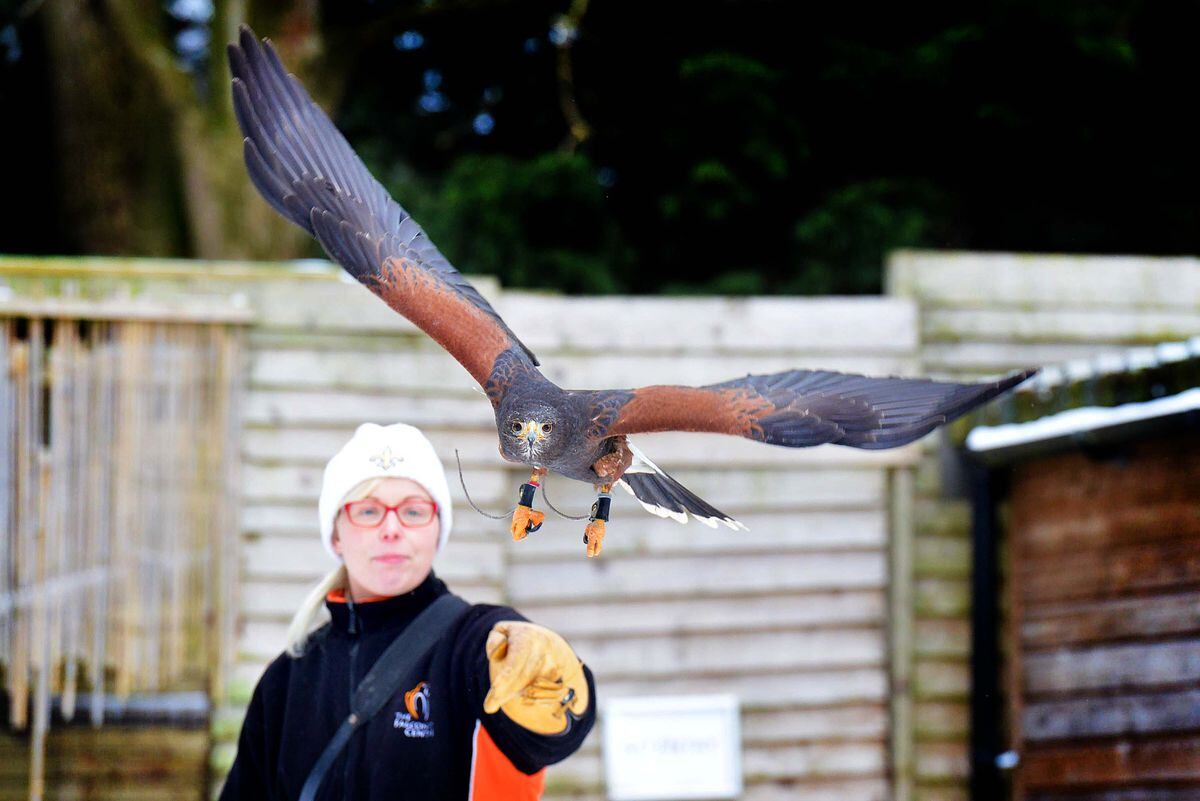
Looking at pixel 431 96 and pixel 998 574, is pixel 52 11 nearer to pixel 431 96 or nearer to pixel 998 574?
pixel 431 96

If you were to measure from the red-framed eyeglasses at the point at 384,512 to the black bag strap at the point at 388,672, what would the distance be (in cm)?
16

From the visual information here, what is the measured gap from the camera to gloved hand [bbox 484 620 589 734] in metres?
1.89

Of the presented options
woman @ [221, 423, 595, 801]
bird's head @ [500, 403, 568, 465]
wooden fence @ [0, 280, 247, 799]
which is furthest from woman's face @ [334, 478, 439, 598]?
wooden fence @ [0, 280, 247, 799]

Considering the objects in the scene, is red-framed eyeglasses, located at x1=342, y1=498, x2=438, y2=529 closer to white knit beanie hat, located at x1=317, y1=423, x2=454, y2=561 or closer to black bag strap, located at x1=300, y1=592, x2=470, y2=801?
white knit beanie hat, located at x1=317, y1=423, x2=454, y2=561

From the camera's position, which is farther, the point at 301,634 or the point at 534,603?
the point at 534,603

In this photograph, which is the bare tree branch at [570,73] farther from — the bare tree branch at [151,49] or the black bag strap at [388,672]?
the black bag strap at [388,672]

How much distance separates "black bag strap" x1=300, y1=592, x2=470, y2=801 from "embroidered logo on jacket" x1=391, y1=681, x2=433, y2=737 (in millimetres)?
32

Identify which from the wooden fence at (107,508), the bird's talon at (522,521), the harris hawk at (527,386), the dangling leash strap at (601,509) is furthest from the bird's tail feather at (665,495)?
the wooden fence at (107,508)

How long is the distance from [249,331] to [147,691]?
1298mm

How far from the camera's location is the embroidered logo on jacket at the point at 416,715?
84.3 inches

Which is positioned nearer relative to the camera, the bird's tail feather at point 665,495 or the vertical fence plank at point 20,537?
the bird's tail feather at point 665,495

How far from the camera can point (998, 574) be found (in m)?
4.76

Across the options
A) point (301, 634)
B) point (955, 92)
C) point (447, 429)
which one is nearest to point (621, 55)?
point (955, 92)

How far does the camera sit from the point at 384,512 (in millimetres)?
2279
